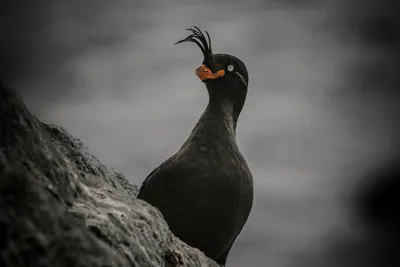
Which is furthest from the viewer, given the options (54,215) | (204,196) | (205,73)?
(205,73)

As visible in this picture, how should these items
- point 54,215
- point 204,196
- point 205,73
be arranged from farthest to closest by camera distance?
point 205,73 < point 204,196 < point 54,215

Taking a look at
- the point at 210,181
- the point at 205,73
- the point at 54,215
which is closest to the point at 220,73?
the point at 205,73

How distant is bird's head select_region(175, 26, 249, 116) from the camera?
2.87m

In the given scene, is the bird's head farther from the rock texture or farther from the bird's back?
the rock texture

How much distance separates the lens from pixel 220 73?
9.47 ft

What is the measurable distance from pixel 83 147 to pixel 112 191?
1.01 m

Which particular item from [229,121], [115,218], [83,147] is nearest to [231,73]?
[229,121]

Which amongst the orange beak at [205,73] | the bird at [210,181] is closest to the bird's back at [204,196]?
the bird at [210,181]

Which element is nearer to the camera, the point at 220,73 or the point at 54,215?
the point at 54,215

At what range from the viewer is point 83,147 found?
8.55ft

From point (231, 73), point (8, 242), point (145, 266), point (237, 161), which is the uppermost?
point (231, 73)

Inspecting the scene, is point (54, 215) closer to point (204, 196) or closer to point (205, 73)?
point (204, 196)

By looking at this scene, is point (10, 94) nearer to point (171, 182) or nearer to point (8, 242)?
point (8, 242)

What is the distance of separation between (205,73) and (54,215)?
1.90m
